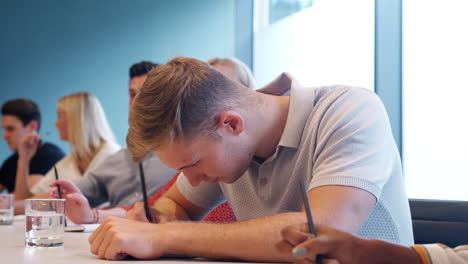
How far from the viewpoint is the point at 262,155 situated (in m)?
1.28

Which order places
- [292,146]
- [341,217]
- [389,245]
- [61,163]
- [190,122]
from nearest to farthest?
1. [389,245]
2. [341,217]
3. [190,122]
4. [292,146]
5. [61,163]

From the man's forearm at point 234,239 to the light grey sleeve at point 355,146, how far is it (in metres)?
0.12

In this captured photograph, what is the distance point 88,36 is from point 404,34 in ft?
10.1

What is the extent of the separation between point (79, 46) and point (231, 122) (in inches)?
158

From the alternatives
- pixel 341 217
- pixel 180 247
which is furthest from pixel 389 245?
pixel 180 247

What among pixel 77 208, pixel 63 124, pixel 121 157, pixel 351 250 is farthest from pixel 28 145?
pixel 351 250

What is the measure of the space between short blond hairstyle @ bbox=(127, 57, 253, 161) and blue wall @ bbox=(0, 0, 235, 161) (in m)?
3.65

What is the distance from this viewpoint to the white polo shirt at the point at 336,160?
106 cm

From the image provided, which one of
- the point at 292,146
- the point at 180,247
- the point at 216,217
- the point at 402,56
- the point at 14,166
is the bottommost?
the point at 14,166

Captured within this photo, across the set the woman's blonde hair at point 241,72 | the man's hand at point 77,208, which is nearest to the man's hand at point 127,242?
the man's hand at point 77,208

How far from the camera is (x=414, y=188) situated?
2.65 m

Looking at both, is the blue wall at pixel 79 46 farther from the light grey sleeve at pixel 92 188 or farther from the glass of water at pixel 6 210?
the glass of water at pixel 6 210

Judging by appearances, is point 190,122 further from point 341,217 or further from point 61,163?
point 61,163

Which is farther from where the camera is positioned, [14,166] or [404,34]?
[14,166]
